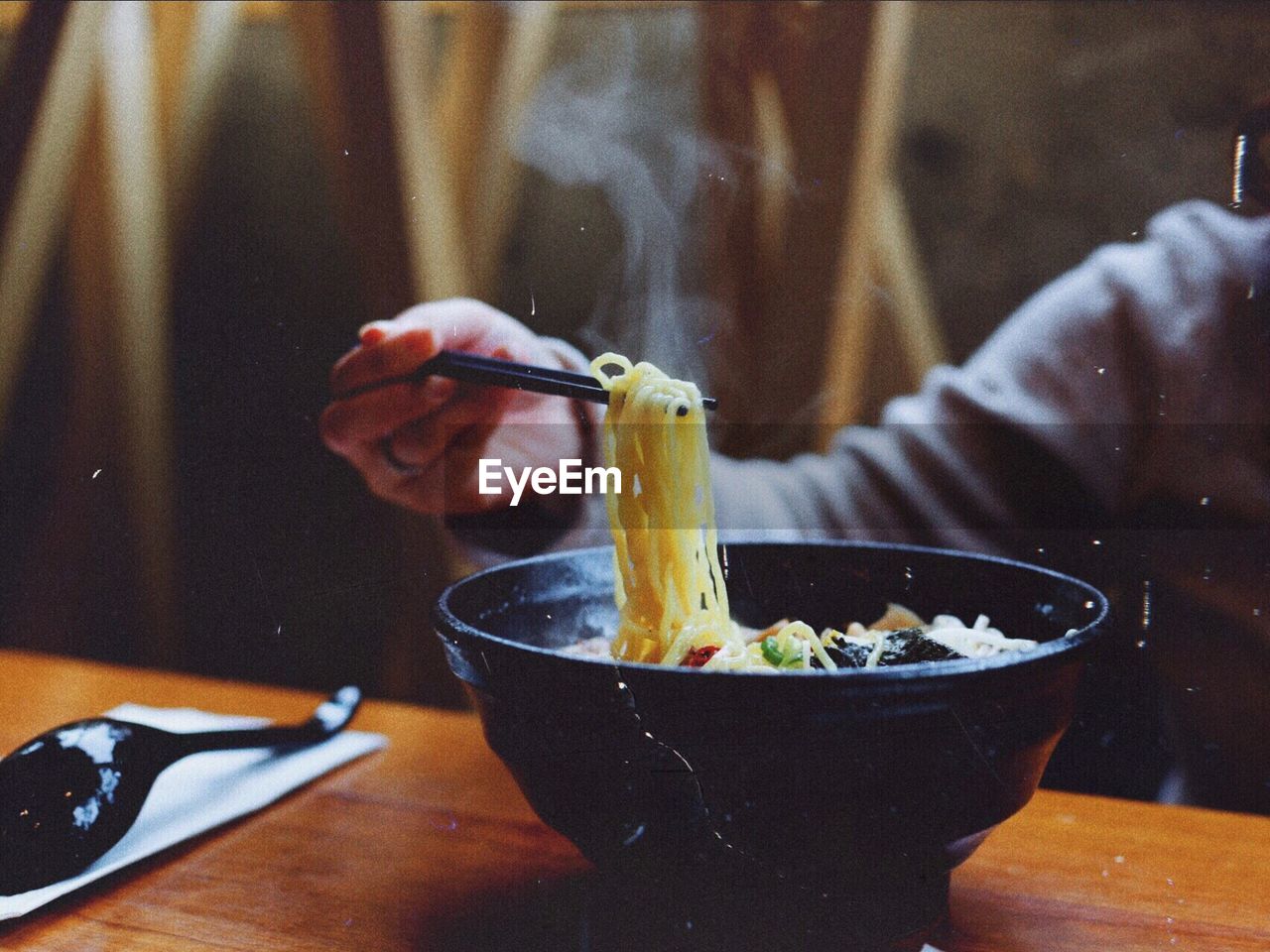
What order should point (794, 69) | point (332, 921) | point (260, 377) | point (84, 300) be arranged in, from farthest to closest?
1. point (84, 300)
2. point (794, 69)
3. point (260, 377)
4. point (332, 921)

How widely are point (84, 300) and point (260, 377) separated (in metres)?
0.80

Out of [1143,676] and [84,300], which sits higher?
[84,300]

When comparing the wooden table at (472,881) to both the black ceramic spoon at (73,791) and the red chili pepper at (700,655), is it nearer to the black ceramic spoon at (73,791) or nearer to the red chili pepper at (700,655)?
the black ceramic spoon at (73,791)

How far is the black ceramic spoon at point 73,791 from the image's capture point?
0.53m

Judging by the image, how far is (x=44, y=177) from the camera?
1.12 meters

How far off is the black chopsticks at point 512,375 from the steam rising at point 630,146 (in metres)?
0.42

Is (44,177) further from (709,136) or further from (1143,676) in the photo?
(1143,676)

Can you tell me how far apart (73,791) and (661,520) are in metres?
0.39

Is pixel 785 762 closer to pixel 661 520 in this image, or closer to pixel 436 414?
pixel 661 520

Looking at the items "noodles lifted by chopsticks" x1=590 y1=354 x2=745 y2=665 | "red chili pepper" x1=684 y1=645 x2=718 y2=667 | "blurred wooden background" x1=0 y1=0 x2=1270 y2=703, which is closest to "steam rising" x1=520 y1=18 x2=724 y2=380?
"blurred wooden background" x1=0 y1=0 x2=1270 y2=703

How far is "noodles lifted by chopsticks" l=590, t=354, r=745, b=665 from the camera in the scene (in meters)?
0.62

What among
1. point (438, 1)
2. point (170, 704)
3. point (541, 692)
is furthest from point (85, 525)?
point (541, 692)

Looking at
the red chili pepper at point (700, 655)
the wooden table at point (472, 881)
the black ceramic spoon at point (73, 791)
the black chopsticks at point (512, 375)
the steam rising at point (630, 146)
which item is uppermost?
the steam rising at point (630, 146)

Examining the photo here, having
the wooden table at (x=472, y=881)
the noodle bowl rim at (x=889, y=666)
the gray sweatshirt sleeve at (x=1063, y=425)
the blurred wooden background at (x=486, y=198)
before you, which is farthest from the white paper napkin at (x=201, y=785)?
the gray sweatshirt sleeve at (x=1063, y=425)
